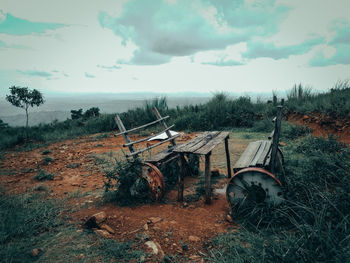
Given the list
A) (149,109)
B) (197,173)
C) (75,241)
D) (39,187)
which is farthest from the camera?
(149,109)

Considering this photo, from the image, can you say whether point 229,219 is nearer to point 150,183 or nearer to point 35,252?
point 150,183

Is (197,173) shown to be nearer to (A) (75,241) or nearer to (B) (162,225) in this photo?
(B) (162,225)

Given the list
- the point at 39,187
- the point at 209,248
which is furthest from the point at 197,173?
the point at 39,187

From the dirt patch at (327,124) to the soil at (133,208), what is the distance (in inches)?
130

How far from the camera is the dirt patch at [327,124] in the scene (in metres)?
6.81

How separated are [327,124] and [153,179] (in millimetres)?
7085

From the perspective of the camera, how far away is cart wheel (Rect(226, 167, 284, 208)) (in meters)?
2.58

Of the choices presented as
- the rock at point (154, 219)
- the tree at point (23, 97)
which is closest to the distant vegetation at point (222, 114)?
the tree at point (23, 97)

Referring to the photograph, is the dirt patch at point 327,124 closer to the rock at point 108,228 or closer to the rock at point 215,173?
the rock at point 215,173

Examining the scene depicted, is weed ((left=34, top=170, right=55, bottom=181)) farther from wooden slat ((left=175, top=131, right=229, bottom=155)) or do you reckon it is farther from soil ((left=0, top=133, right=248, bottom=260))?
wooden slat ((left=175, top=131, right=229, bottom=155))

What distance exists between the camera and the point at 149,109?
Answer: 12281 millimetres

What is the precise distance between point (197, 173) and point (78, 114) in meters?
14.5

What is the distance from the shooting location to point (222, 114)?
10508 millimetres

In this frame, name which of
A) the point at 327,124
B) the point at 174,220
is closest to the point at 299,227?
the point at 174,220
